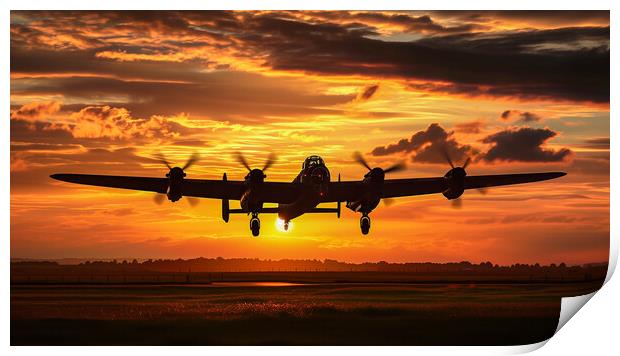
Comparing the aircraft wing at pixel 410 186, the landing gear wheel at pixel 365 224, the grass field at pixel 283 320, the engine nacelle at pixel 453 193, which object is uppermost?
the aircraft wing at pixel 410 186

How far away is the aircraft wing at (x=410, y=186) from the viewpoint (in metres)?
24.7

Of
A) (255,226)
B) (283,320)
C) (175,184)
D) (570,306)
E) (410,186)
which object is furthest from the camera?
(410,186)

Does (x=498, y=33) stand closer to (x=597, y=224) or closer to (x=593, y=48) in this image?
(x=593, y=48)

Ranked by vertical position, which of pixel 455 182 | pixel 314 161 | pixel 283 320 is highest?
pixel 314 161

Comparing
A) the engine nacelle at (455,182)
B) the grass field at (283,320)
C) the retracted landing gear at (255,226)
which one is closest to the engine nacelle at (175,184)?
the retracted landing gear at (255,226)

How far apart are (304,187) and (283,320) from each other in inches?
290

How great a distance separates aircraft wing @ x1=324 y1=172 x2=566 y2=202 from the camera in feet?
81.0

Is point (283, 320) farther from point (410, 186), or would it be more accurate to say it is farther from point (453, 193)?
point (410, 186)

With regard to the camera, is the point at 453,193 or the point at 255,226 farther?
the point at 255,226

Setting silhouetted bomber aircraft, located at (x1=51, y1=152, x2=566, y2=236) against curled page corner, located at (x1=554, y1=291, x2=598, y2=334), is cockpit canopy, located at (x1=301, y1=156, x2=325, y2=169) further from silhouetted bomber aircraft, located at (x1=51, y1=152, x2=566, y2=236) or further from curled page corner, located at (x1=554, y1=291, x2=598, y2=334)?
curled page corner, located at (x1=554, y1=291, x2=598, y2=334)

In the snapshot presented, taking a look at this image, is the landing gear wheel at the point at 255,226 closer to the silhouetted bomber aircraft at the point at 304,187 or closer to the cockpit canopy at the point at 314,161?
the silhouetted bomber aircraft at the point at 304,187

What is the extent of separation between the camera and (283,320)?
69.1ft

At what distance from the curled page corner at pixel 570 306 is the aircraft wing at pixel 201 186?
378 inches

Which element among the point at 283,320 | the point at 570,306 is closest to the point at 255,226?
the point at 283,320
